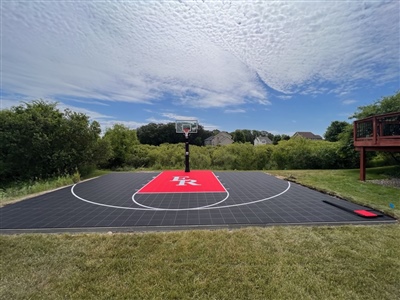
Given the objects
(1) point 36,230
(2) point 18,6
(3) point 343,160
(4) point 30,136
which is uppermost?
(2) point 18,6

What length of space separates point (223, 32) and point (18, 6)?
5.60m

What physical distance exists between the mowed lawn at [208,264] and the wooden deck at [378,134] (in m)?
3.63

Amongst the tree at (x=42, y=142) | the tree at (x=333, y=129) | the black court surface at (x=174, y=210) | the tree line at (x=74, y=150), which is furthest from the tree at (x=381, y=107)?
the tree at (x=333, y=129)

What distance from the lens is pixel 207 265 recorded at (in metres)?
2.02

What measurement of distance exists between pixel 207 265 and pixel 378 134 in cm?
688

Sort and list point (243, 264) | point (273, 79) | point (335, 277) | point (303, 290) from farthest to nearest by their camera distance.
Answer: point (273, 79) < point (243, 264) < point (335, 277) < point (303, 290)

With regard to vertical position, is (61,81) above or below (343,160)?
above

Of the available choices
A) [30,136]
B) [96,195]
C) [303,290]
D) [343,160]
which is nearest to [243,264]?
[303,290]

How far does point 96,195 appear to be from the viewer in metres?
5.10

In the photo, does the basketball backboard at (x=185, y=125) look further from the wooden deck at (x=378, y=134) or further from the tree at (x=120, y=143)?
the wooden deck at (x=378, y=134)

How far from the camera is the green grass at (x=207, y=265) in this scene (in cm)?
167

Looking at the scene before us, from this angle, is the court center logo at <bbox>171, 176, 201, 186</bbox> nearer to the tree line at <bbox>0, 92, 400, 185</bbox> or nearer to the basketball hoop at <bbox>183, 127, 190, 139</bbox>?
the basketball hoop at <bbox>183, 127, 190, 139</bbox>

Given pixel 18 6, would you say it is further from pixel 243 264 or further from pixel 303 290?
pixel 303 290

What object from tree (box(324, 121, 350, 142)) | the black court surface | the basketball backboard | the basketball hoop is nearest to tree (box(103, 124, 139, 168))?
the basketball backboard
